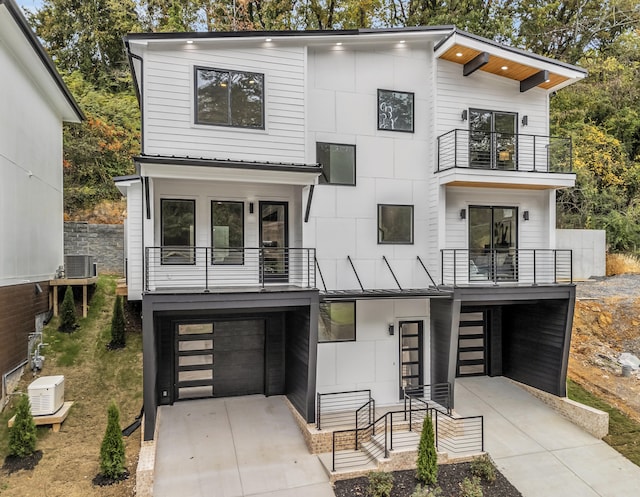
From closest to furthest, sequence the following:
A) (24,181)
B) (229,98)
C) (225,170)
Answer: (225,170) → (229,98) → (24,181)

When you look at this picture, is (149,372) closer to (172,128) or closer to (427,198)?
(172,128)

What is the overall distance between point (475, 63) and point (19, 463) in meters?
12.7

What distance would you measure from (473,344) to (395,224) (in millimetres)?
4769

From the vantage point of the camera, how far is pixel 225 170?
8.41 m

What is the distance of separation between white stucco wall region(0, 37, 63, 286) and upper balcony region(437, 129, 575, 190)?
9.88m

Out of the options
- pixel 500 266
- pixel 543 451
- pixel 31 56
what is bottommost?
pixel 543 451

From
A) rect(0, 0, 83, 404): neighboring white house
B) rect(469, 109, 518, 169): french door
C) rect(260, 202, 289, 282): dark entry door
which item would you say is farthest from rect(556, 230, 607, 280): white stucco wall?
rect(0, 0, 83, 404): neighboring white house

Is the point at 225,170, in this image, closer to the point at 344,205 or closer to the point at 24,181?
the point at 344,205

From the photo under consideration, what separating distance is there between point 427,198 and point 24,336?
10.2 metres

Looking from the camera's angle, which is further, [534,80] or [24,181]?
[534,80]

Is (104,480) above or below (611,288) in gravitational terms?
below

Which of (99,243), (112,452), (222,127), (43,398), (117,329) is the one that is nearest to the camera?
(112,452)

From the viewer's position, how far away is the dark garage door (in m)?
10.0

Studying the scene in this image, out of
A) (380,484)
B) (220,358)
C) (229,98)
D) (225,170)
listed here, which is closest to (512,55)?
(229,98)
